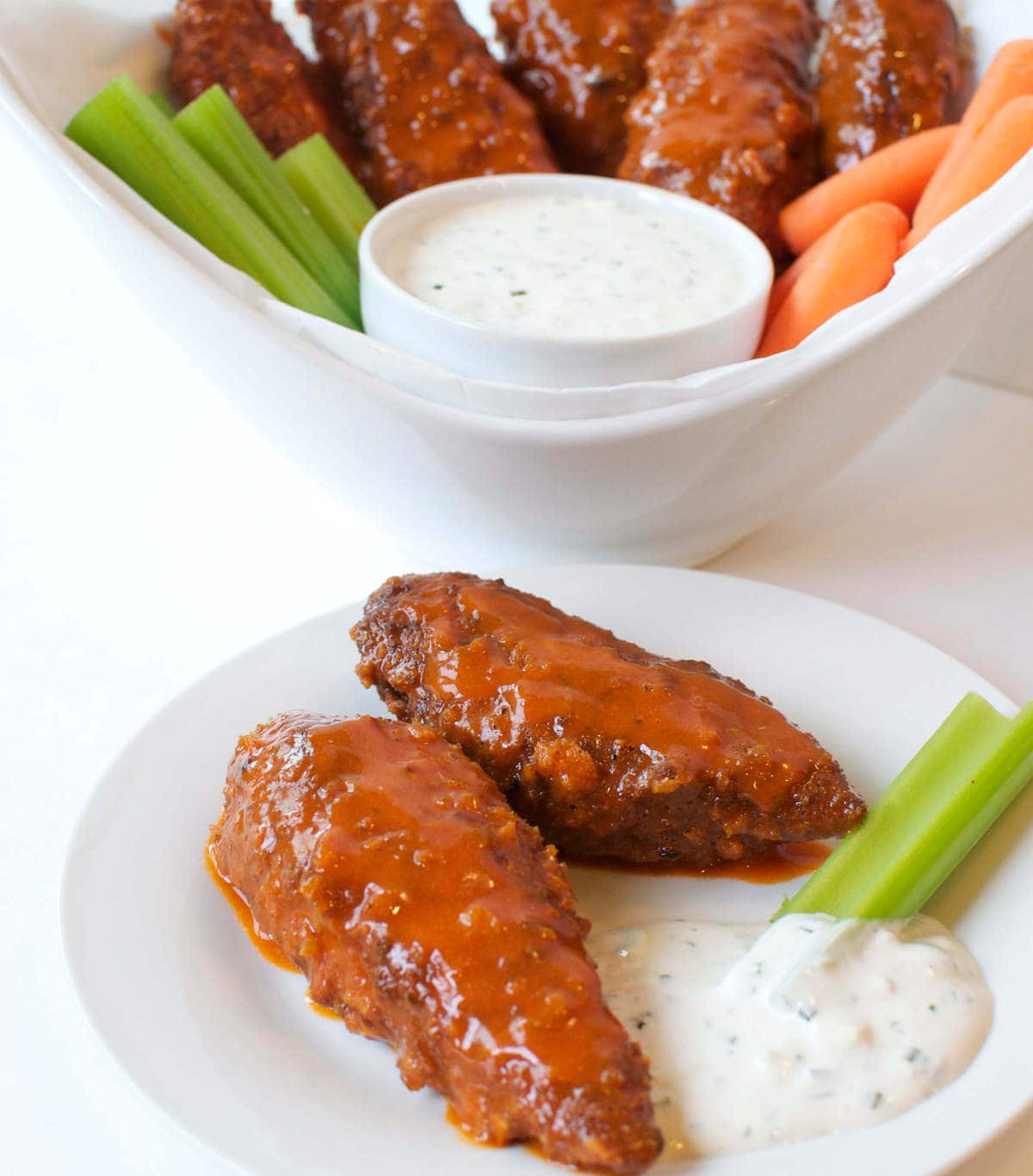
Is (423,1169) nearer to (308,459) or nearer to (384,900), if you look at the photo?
(384,900)

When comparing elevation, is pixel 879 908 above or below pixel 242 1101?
below

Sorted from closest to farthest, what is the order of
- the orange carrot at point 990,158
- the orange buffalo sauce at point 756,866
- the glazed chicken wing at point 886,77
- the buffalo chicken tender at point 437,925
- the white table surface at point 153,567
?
the buffalo chicken tender at point 437,925
the white table surface at point 153,567
the orange buffalo sauce at point 756,866
the orange carrot at point 990,158
the glazed chicken wing at point 886,77

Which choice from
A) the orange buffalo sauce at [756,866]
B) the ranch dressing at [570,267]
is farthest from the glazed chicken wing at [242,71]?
the orange buffalo sauce at [756,866]

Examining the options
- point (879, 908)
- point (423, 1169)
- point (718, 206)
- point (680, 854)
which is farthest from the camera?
point (718, 206)

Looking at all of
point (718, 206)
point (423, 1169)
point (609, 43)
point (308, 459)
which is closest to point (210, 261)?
point (308, 459)

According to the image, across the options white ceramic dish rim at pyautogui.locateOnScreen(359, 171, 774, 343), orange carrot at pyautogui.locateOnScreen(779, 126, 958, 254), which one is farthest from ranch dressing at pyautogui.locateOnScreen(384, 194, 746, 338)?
orange carrot at pyautogui.locateOnScreen(779, 126, 958, 254)

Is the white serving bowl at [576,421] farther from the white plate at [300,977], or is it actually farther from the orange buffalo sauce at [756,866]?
the orange buffalo sauce at [756,866]
